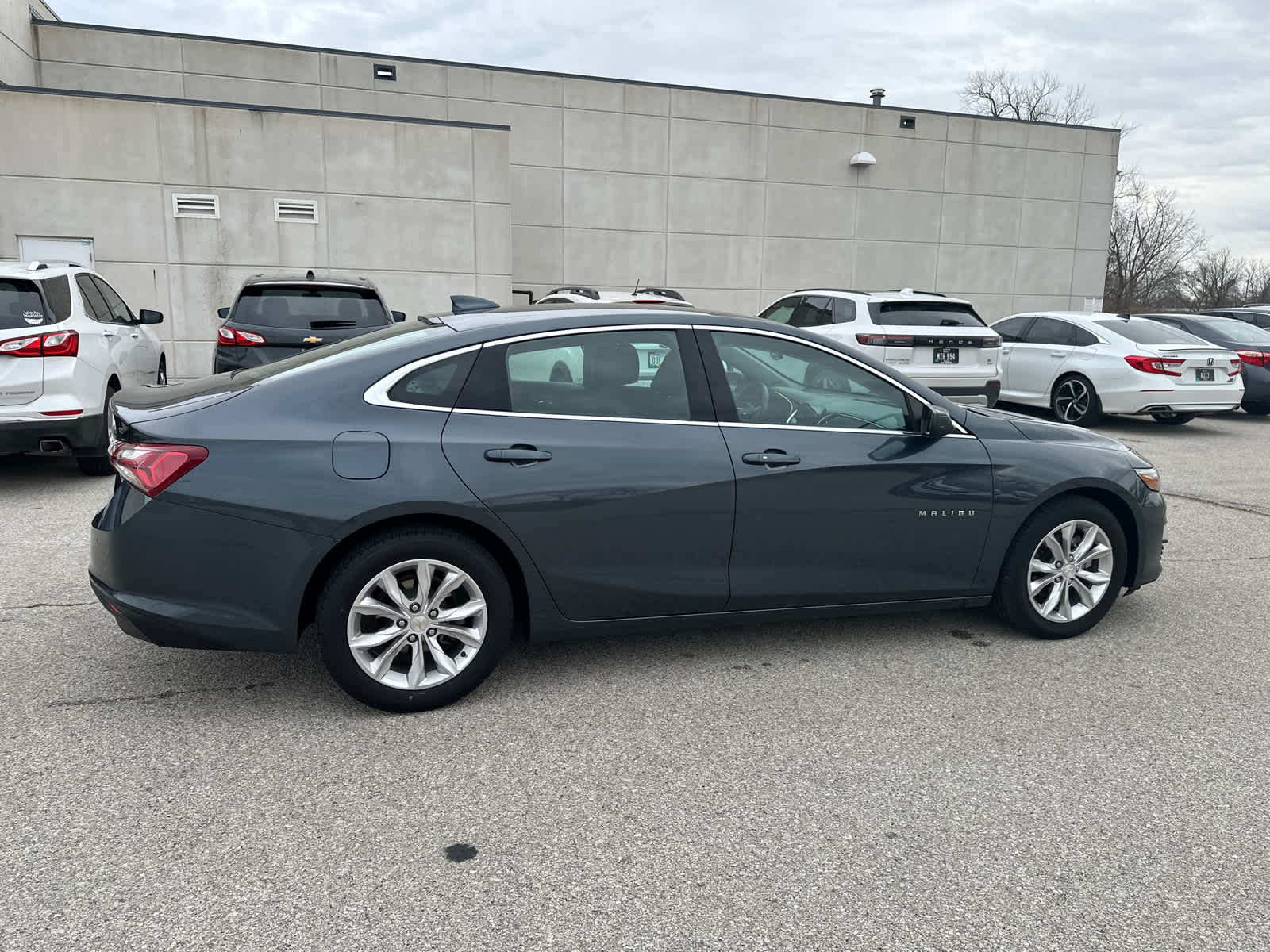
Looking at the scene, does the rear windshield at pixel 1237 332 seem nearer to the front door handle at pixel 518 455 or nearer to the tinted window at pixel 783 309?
the tinted window at pixel 783 309

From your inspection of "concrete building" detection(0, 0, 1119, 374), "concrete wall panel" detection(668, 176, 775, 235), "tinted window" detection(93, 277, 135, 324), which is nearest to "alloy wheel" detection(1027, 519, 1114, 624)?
"tinted window" detection(93, 277, 135, 324)

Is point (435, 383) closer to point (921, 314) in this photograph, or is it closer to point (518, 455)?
point (518, 455)

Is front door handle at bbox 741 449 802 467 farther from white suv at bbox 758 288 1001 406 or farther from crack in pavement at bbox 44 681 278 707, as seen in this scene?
white suv at bbox 758 288 1001 406

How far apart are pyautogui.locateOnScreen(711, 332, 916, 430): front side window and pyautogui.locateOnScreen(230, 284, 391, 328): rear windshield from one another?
18.5 ft

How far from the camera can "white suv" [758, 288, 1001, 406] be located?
410 inches

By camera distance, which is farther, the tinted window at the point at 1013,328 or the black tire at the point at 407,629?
the tinted window at the point at 1013,328

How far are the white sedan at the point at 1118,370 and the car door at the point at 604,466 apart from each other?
382 inches

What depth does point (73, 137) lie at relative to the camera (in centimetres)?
1516

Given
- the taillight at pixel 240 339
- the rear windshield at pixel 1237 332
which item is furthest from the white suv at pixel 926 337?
the rear windshield at pixel 1237 332

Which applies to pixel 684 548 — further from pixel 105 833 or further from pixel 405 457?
pixel 105 833

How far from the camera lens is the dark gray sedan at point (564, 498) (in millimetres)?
3371

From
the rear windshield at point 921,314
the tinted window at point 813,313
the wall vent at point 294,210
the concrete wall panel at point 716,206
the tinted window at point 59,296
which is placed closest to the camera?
the tinted window at point 59,296

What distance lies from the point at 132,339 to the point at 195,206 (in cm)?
869

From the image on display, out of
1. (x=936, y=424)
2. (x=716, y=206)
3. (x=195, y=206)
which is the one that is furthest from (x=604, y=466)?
(x=716, y=206)
